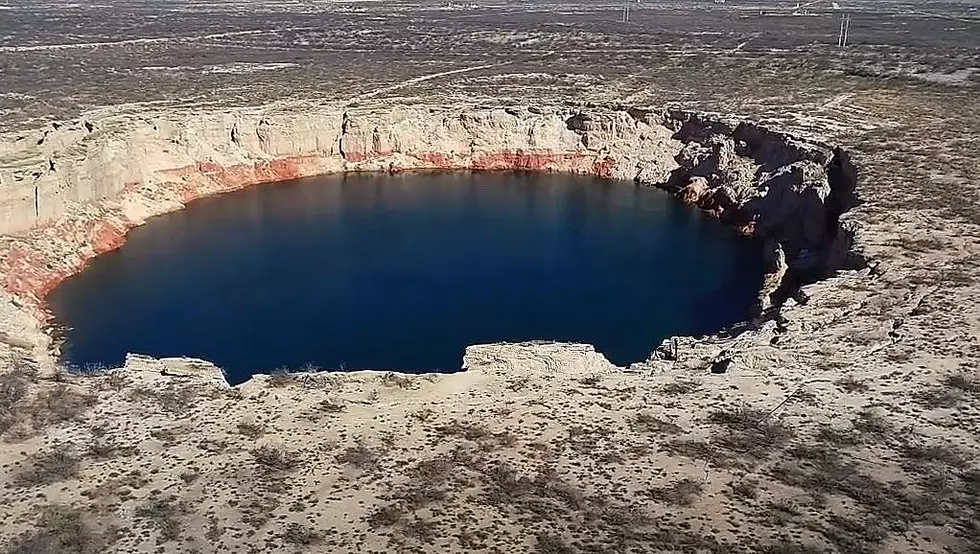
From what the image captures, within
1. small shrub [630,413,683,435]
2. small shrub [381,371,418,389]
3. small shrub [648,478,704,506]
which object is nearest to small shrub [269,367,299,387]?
small shrub [381,371,418,389]

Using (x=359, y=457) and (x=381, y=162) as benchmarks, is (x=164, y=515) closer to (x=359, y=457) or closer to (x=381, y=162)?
(x=359, y=457)

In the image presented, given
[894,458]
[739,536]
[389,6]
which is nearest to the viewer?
[739,536]

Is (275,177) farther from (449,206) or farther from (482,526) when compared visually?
(482,526)

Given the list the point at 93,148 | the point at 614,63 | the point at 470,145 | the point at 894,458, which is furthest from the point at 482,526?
the point at 614,63

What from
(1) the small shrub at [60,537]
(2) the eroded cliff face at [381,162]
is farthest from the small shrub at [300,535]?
(2) the eroded cliff face at [381,162]

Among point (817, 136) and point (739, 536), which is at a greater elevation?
point (817, 136)

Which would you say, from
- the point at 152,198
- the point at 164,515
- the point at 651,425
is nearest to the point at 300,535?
the point at 164,515

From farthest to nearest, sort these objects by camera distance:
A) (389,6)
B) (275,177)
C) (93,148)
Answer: (389,6)
(275,177)
(93,148)
